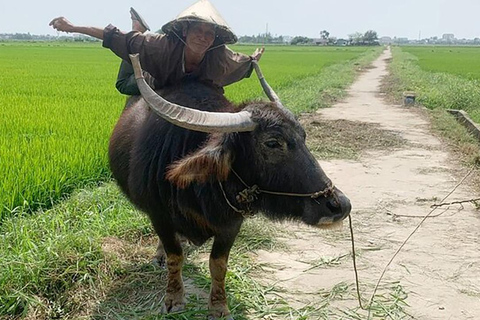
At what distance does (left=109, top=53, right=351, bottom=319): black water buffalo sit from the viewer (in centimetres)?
210

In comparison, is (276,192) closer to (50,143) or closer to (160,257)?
(160,257)

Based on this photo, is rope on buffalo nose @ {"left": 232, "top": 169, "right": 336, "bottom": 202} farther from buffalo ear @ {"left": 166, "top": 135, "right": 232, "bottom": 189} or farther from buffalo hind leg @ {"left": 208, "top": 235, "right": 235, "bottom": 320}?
buffalo hind leg @ {"left": 208, "top": 235, "right": 235, "bottom": 320}

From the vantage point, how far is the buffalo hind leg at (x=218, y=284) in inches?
100

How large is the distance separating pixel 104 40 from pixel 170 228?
3.93 feet

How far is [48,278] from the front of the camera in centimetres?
Result: 262

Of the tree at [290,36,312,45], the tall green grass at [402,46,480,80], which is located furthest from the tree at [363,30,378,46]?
the tall green grass at [402,46,480,80]

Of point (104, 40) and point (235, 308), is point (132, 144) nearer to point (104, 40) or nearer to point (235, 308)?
point (104, 40)

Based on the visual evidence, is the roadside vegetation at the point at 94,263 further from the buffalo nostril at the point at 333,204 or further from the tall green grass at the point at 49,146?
the buffalo nostril at the point at 333,204

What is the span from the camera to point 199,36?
9.55 ft

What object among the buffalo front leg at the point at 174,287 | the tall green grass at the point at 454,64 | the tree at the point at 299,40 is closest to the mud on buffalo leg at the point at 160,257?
the buffalo front leg at the point at 174,287

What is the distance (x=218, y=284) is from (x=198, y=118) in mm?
957

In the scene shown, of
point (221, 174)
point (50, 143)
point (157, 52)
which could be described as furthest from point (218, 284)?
point (50, 143)

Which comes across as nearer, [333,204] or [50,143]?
[333,204]

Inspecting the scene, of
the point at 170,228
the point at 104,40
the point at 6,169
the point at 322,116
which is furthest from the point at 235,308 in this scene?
the point at 322,116
